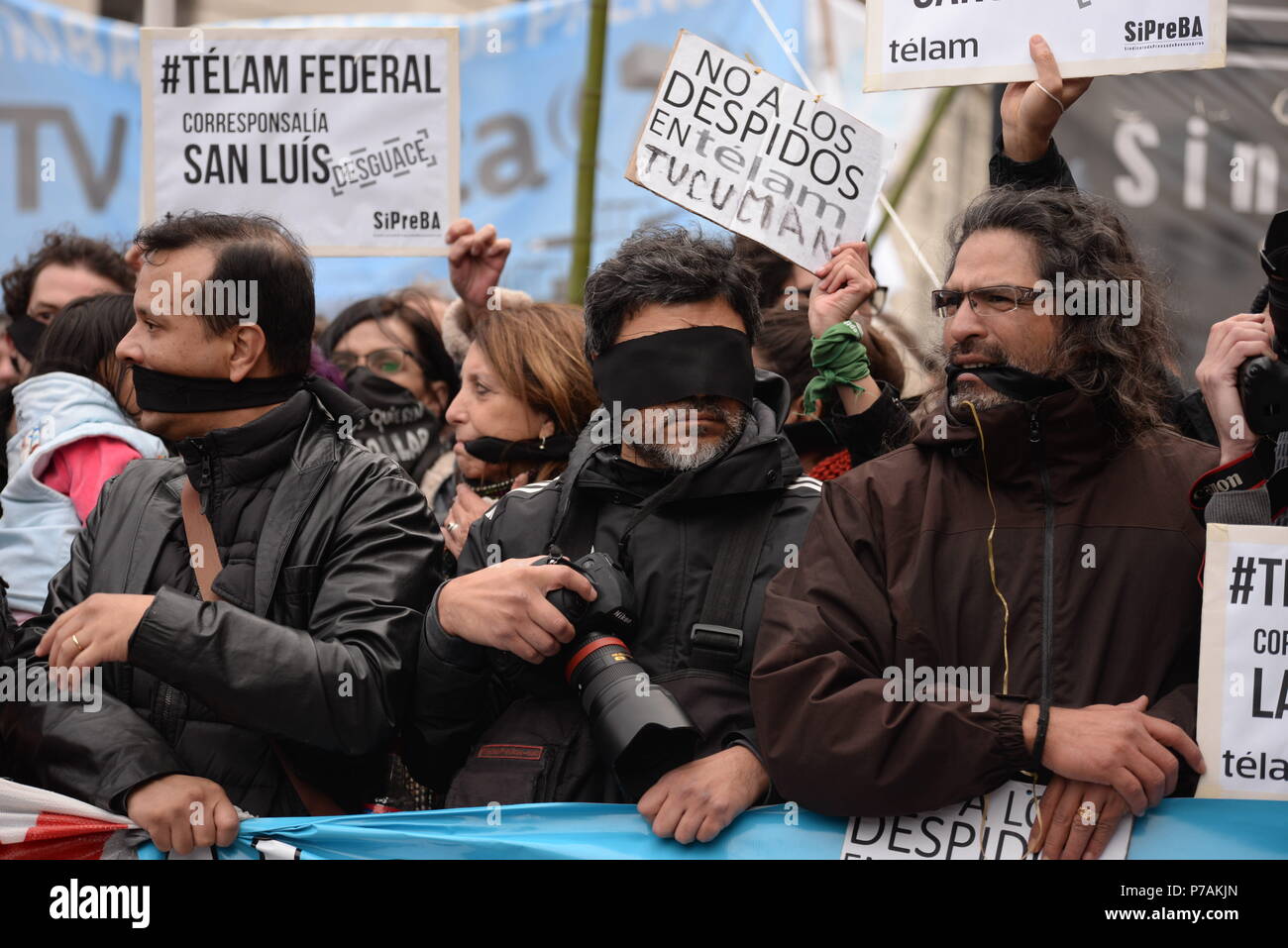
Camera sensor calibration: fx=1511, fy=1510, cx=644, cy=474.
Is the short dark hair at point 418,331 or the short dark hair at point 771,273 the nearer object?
the short dark hair at point 771,273

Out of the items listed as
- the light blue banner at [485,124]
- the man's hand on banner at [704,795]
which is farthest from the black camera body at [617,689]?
the light blue banner at [485,124]

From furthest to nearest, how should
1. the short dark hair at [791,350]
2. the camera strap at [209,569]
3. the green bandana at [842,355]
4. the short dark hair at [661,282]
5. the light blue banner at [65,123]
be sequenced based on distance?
the light blue banner at [65,123] < the short dark hair at [791,350] < the green bandana at [842,355] < the short dark hair at [661,282] < the camera strap at [209,569]

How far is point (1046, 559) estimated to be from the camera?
10.5 ft

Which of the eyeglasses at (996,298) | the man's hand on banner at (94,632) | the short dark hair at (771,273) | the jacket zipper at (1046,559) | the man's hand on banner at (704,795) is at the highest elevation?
the short dark hair at (771,273)

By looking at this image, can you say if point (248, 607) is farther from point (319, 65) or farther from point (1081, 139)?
point (1081, 139)

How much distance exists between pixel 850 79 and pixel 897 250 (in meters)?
1.50

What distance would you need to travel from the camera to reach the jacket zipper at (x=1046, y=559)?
3.12m

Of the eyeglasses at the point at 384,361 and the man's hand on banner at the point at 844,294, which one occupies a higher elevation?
the man's hand on banner at the point at 844,294

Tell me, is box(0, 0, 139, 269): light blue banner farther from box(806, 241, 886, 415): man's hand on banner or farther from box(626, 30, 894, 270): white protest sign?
box(806, 241, 886, 415): man's hand on banner

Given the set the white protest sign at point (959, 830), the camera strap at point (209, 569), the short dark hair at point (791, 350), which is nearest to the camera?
the white protest sign at point (959, 830)

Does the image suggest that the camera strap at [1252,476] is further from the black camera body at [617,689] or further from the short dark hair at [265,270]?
the short dark hair at [265,270]

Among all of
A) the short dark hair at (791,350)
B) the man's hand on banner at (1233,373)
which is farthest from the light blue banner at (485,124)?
the man's hand on banner at (1233,373)

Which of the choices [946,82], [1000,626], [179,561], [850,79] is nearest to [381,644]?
[179,561]

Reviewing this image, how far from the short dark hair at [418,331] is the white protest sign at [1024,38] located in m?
2.23
